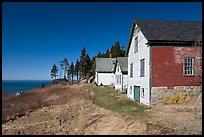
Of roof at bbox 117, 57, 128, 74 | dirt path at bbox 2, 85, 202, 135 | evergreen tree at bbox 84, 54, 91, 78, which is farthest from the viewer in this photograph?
evergreen tree at bbox 84, 54, 91, 78

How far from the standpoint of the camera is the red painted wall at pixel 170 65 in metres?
16.9

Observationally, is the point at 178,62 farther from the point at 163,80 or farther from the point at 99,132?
the point at 99,132

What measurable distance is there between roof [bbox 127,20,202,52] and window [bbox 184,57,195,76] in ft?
5.48

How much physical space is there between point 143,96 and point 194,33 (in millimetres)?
7605

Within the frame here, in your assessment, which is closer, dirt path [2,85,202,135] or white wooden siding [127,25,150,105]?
dirt path [2,85,202,135]

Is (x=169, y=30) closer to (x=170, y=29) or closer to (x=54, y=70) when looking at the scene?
(x=170, y=29)

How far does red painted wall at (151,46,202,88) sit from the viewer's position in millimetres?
16859

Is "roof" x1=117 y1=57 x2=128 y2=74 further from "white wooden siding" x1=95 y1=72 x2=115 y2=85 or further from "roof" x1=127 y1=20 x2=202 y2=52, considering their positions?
"roof" x1=127 y1=20 x2=202 y2=52

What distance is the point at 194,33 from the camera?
18156 mm

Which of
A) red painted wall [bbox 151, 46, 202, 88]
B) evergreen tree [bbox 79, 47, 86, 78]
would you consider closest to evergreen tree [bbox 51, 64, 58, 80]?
evergreen tree [bbox 79, 47, 86, 78]

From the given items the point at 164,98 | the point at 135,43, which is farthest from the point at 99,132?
the point at 135,43

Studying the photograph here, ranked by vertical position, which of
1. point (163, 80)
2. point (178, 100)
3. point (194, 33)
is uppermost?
point (194, 33)

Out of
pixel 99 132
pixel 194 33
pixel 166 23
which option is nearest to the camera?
pixel 99 132

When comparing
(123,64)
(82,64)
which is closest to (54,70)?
(82,64)
